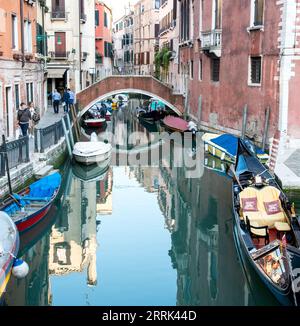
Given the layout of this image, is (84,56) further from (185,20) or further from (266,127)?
(266,127)

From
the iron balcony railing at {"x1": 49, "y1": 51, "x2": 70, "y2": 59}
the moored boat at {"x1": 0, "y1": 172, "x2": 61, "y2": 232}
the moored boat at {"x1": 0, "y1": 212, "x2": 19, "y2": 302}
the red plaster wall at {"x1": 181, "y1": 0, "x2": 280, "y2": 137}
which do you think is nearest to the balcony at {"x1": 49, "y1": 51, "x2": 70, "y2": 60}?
the iron balcony railing at {"x1": 49, "y1": 51, "x2": 70, "y2": 59}

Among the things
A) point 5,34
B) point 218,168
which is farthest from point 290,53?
point 5,34

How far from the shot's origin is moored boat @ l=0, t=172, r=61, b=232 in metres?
8.44

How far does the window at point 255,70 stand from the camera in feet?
50.4

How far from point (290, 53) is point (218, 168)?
3274mm

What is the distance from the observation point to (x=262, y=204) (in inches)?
326

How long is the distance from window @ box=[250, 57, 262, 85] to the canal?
3415 mm

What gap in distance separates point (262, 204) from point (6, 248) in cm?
371

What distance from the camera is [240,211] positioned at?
821 cm

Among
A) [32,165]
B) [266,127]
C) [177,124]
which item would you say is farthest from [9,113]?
[177,124]

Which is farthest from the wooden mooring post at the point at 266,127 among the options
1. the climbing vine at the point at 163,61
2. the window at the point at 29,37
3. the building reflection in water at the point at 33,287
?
the climbing vine at the point at 163,61
